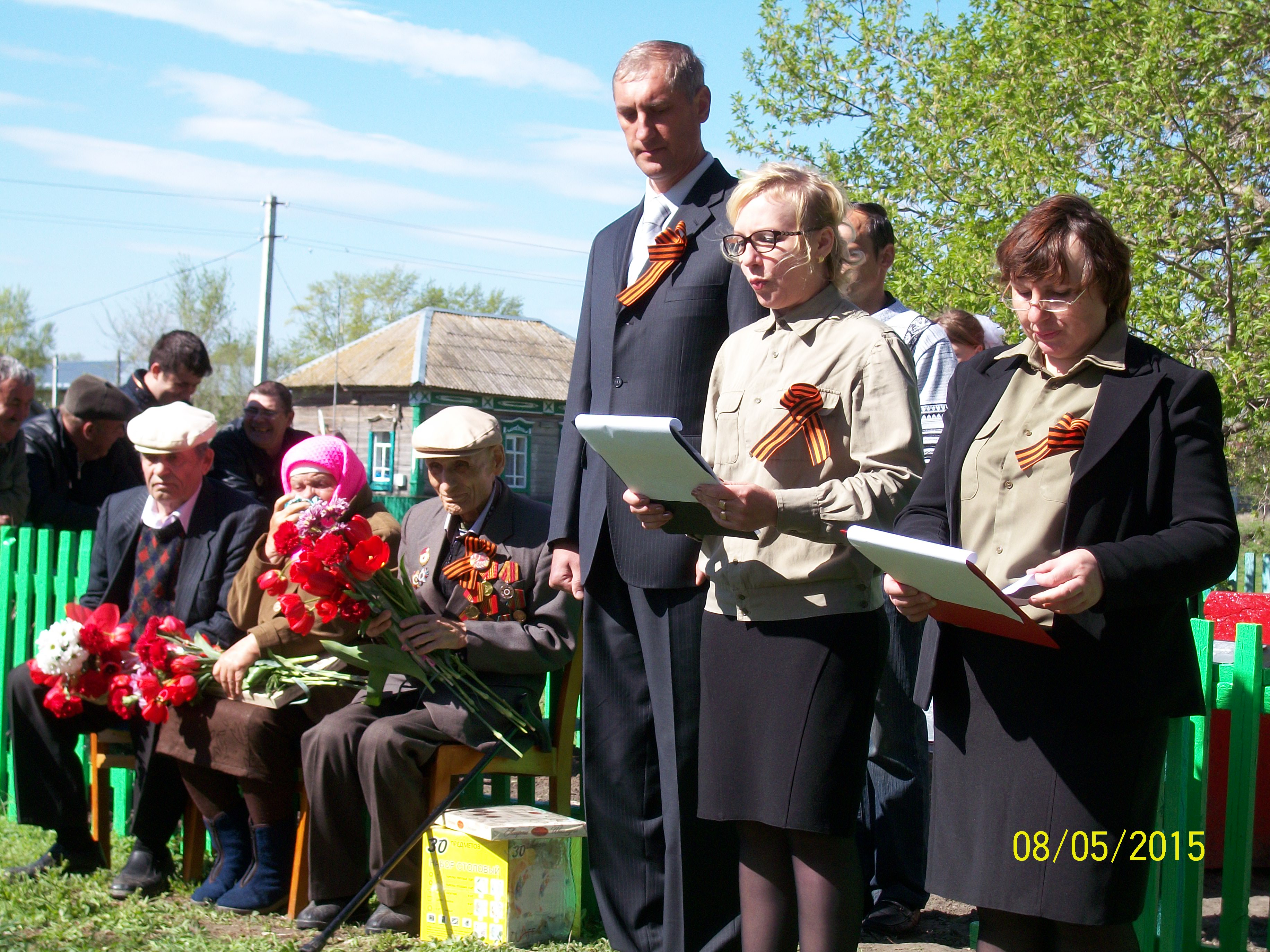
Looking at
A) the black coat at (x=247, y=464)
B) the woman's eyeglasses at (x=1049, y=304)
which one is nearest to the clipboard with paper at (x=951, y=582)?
the woman's eyeglasses at (x=1049, y=304)

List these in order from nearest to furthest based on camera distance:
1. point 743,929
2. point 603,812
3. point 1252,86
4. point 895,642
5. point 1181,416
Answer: point 1181,416
point 743,929
point 603,812
point 895,642
point 1252,86

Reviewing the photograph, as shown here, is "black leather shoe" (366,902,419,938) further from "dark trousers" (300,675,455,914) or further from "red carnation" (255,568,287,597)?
"red carnation" (255,568,287,597)

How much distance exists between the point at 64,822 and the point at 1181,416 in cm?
410

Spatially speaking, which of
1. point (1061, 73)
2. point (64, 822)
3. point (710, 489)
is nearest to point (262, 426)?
point (64, 822)

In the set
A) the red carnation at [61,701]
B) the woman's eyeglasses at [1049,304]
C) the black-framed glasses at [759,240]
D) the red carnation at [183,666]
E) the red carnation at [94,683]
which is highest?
the black-framed glasses at [759,240]

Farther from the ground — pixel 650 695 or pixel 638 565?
pixel 638 565

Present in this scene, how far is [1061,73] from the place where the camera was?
41.4 ft

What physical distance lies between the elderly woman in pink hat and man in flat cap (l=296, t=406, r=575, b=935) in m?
0.19

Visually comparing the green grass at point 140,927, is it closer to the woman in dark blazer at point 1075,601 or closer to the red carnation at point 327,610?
the red carnation at point 327,610

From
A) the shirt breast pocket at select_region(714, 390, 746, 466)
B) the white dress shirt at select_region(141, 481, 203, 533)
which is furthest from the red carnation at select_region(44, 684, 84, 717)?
the shirt breast pocket at select_region(714, 390, 746, 466)

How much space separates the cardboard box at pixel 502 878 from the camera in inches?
145

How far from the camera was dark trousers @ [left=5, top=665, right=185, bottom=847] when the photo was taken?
4500 millimetres

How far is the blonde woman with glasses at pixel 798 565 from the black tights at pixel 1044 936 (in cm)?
33

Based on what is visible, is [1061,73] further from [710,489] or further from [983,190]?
[710,489]
